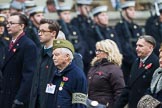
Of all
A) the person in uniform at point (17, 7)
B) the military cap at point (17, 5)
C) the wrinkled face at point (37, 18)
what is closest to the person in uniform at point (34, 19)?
the wrinkled face at point (37, 18)

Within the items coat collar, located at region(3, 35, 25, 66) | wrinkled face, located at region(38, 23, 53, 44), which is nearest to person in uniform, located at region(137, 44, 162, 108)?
wrinkled face, located at region(38, 23, 53, 44)

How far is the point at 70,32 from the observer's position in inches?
587

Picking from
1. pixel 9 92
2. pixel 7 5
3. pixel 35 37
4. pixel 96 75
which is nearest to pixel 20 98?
pixel 9 92

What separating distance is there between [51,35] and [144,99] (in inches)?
61.2

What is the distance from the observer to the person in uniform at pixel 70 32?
14672mm

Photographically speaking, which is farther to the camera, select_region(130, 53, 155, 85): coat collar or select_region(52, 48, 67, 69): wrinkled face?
select_region(130, 53, 155, 85): coat collar

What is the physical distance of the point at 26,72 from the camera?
10109mm

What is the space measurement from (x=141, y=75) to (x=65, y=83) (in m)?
1.50

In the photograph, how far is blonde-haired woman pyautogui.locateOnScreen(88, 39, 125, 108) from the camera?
10.5 metres

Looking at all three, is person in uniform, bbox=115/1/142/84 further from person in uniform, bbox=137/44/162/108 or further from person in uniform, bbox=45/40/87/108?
person in uniform, bbox=45/40/87/108

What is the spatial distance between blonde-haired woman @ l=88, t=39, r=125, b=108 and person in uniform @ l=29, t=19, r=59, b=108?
1173 mm

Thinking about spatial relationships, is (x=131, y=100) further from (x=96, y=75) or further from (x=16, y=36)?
(x=16, y=36)

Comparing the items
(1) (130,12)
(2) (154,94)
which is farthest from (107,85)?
(1) (130,12)

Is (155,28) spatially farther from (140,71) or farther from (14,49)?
(14,49)
